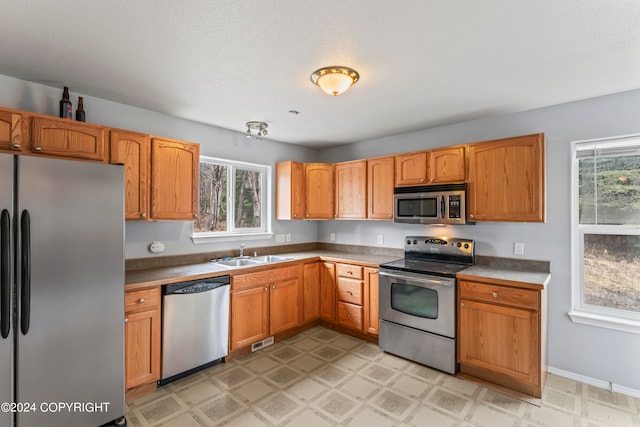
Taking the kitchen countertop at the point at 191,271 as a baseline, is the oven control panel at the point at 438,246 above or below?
above

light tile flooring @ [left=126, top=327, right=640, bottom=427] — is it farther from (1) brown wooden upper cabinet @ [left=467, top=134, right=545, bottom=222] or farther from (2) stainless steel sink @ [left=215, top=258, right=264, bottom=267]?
(1) brown wooden upper cabinet @ [left=467, top=134, right=545, bottom=222]

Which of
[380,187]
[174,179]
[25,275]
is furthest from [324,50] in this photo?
[25,275]

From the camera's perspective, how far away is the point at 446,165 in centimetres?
318

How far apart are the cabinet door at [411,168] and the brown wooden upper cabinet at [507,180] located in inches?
19.4

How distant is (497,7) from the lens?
1492 mm

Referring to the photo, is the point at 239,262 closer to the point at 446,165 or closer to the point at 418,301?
the point at 418,301

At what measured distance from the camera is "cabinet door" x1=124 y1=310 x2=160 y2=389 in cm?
231

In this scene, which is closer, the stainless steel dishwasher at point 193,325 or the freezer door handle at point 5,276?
the freezer door handle at point 5,276

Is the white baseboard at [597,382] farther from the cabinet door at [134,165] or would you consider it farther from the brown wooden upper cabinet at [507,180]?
the cabinet door at [134,165]

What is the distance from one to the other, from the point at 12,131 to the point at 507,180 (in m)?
3.87

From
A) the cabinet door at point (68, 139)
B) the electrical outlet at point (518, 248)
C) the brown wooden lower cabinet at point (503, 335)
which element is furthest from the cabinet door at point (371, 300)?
the cabinet door at point (68, 139)

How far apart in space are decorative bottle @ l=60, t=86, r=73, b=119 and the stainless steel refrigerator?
70 cm

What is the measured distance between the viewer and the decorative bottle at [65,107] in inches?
90.0

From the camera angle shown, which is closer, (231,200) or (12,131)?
(12,131)
